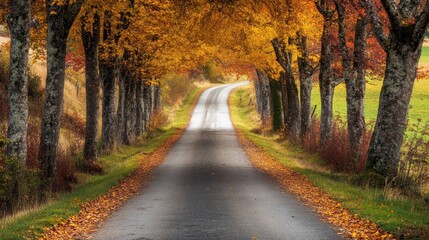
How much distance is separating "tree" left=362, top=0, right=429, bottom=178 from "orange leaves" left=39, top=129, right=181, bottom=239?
691cm

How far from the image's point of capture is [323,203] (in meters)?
A: 13.6

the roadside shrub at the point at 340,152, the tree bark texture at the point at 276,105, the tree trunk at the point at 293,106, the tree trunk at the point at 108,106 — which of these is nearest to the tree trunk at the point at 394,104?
the roadside shrub at the point at 340,152

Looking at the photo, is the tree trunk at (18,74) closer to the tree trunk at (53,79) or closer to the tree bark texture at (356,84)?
the tree trunk at (53,79)

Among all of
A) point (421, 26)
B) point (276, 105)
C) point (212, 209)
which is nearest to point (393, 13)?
point (421, 26)

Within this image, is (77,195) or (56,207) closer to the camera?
(56,207)

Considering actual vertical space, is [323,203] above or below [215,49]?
below

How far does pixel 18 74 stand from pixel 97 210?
4.32 m

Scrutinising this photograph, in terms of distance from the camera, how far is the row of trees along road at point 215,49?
15227mm

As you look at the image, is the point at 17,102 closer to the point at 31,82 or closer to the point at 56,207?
the point at 56,207

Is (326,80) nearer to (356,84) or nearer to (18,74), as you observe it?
(356,84)

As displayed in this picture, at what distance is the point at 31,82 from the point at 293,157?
1812 cm

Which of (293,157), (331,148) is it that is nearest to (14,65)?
(331,148)

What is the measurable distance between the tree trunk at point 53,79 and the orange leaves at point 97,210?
2.19 meters

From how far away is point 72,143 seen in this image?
2712 centimetres
